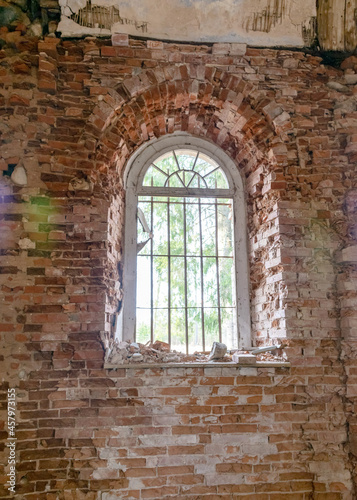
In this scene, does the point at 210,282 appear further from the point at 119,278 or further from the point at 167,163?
the point at 167,163

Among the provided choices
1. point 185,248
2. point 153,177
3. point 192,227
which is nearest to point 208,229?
point 192,227

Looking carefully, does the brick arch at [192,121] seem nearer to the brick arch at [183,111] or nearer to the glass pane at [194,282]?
the brick arch at [183,111]

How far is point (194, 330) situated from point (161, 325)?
1.09ft

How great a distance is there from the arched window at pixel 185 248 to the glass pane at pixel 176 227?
0.01 meters

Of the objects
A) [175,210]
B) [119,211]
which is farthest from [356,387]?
[119,211]

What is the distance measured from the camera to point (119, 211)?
3588 millimetres

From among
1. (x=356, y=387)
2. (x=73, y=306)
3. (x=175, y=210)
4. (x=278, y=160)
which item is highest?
(x=278, y=160)

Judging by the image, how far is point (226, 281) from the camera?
3.79 m

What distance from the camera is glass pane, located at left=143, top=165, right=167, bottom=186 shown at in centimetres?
391

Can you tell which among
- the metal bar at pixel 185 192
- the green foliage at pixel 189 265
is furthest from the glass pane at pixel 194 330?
the metal bar at pixel 185 192

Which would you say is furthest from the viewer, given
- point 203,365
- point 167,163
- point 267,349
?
point 167,163

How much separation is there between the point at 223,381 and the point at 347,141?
2.43 meters

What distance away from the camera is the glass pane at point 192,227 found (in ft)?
12.5

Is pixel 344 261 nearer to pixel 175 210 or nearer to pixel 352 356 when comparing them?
pixel 352 356
